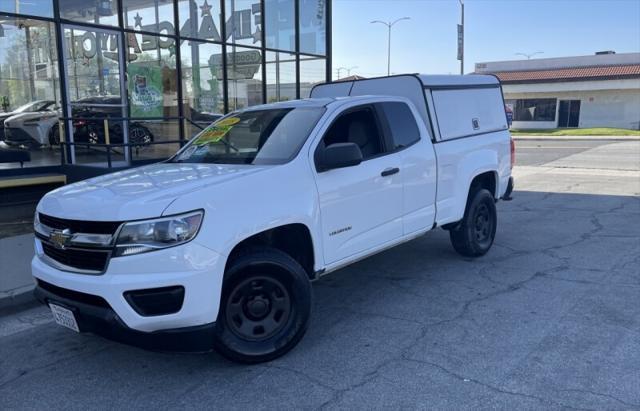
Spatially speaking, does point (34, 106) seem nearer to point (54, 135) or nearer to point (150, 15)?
point (54, 135)

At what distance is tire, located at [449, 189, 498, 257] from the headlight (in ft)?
12.7

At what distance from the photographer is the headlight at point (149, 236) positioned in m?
3.37

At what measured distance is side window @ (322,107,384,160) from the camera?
190 inches

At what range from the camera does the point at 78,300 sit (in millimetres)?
3564

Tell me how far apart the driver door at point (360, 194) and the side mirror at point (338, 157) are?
0.09m

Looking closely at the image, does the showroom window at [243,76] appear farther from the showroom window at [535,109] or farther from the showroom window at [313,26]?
the showroom window at [535,109]

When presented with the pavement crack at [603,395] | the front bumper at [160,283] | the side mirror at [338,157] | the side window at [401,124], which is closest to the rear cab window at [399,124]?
the side window at [401,124]

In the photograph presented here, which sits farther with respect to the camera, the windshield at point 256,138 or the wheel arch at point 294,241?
the windshield at point 256,138

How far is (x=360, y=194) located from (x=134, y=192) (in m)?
1.86

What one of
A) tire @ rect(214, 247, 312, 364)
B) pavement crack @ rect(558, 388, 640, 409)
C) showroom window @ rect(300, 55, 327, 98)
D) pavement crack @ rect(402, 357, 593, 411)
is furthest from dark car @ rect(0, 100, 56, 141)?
pavement crack @ rect(558, 388, 640, 409)

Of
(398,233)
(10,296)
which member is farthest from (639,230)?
(10,296)

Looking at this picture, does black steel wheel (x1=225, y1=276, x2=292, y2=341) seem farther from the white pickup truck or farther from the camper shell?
the camper shell

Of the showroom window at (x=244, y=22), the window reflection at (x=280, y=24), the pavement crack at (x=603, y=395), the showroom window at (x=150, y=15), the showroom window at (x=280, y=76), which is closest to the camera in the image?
the pavement crack at (x=603, y=395)

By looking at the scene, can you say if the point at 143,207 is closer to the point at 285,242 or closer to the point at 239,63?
the point at 285,242
